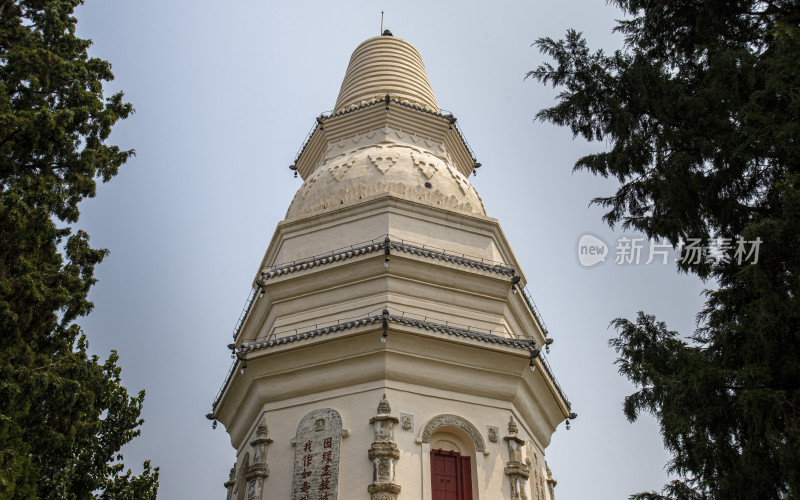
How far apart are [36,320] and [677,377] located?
29.1ft

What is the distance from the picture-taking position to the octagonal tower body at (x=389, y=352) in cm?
1305

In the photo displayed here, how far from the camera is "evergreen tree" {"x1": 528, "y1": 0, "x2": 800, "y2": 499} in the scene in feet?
27.0

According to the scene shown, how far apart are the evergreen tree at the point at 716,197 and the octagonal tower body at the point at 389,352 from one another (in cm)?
422

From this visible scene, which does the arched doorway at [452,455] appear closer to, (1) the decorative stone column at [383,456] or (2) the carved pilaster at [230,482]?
(1) the decorative stone column at [383,456]

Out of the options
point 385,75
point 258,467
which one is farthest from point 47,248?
point 385,75

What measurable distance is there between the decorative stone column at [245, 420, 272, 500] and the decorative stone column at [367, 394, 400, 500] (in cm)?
210

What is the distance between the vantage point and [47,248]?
1118 centimetres

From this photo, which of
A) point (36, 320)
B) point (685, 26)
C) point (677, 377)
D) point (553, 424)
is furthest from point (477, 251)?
point (36, 320)

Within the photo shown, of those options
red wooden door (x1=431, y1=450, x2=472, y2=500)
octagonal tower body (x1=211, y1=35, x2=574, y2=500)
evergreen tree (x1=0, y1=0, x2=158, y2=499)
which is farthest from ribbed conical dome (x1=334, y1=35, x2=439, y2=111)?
red wooden door (x1=431, y1=450, x2=472, y2=500)

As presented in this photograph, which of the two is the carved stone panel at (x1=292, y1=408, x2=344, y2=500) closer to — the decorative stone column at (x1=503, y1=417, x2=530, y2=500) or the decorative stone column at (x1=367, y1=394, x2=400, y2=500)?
the decorative stone column at (x1=367, y1=394, x2=400, y2=500)

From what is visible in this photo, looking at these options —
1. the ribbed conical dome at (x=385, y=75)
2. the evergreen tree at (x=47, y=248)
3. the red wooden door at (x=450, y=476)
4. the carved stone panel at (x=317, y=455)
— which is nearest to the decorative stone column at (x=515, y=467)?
the red wooden door at (x=450, y=476)

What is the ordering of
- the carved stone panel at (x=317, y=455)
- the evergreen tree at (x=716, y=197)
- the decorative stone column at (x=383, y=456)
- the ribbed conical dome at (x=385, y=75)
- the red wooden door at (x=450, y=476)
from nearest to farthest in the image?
the evergreen tree at (x=716, y=197)
the decorative stone column at (x=383, y=456)
the carved stone panel at (x=317, y=455)
the red wooden door at (x=450, y=476)
the ribbed conical dome at (x=385, y=75)

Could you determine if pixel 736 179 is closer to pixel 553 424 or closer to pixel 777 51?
pixel 777 51

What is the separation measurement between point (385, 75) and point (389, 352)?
34.7 feet
